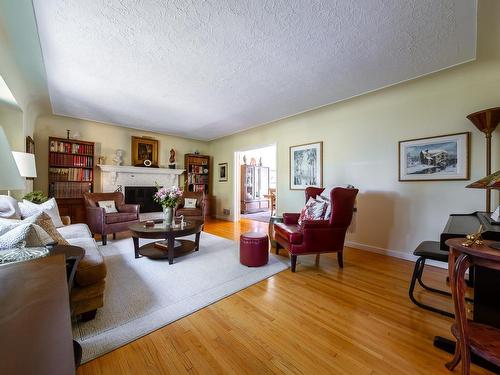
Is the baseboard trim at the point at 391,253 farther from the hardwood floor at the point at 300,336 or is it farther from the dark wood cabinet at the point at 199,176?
the dark wood cabinet at the point at 199,176

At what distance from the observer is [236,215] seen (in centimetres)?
607

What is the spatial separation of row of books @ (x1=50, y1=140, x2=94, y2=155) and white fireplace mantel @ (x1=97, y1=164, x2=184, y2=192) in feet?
1.24

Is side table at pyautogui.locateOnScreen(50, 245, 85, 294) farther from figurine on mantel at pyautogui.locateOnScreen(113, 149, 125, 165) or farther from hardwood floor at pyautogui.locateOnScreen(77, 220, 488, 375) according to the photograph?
figurine on mantel at pyautogui.locateOnScreen(113, 149, 125, 165)

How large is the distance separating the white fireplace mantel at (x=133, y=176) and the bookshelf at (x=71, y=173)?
290 mm

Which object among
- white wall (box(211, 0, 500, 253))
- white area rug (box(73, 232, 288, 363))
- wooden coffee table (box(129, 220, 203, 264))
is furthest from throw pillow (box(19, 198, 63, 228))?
white wall (box(211, 0, 500, 253))

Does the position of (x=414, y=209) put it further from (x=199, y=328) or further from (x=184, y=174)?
(x=184, y=174)

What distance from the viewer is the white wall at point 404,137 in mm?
2506

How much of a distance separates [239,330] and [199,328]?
29cm

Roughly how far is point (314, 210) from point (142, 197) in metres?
4.43

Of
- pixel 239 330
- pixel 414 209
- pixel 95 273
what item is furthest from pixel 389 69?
pixel 95 273

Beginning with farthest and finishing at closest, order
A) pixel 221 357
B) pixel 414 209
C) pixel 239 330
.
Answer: pixel 414 209 < pixel 239 330 < pixel 221 357

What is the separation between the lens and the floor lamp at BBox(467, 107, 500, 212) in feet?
7.36

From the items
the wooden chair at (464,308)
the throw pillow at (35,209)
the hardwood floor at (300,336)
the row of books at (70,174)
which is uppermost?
the row of books at (70,174)

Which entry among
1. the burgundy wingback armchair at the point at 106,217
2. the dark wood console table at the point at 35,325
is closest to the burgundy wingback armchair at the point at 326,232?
the dark wood console table at the point at 35,325
